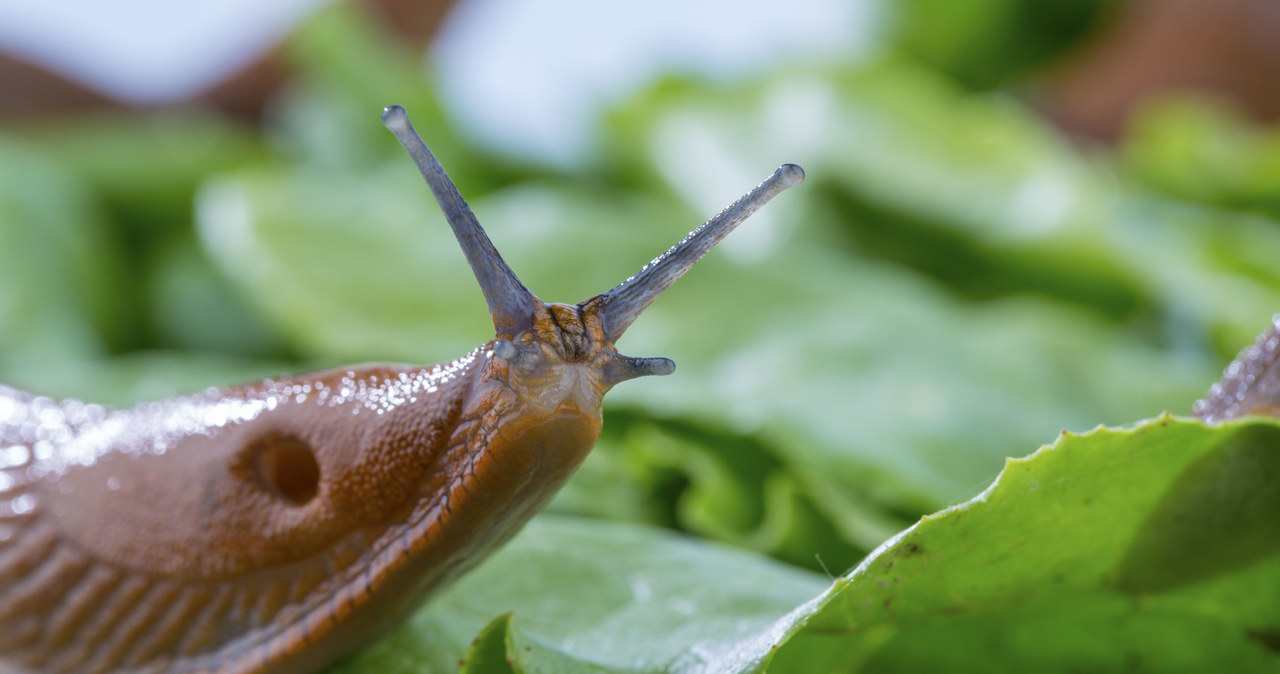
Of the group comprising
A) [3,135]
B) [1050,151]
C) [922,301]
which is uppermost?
[3,135]

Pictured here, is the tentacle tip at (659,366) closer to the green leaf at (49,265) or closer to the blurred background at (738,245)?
the blurred background at (738,245)

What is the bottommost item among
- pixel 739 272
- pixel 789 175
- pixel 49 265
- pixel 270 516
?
pixel 270 516

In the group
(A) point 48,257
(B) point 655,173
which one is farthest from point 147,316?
(B) point 655,173

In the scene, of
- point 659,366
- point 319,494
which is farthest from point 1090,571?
point 319,494

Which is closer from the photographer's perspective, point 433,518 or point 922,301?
point 433,518

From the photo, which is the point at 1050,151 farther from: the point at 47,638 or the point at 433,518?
the point at 47,638

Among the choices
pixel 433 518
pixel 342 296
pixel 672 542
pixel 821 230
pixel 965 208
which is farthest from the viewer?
pixel 821 230

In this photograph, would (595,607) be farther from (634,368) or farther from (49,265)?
(49,265)

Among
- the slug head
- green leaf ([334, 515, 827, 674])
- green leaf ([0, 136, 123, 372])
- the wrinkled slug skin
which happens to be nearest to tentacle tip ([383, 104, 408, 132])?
the slug head
